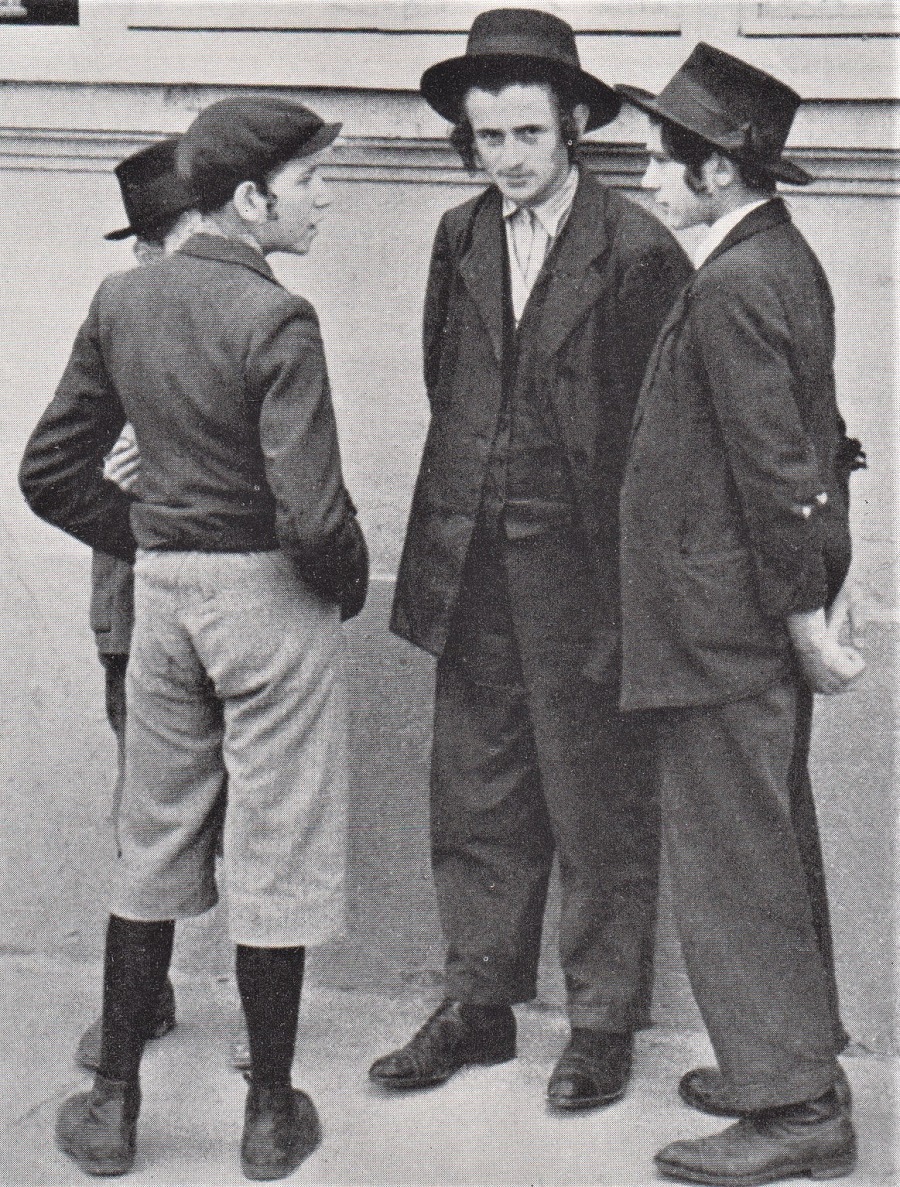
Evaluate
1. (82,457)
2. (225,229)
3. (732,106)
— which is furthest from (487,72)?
(82,457)

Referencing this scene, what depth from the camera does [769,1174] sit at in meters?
3.89

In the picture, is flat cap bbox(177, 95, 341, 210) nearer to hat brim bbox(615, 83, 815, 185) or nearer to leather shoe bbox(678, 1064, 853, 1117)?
hat brim bbox(615, 83, 815, 185)

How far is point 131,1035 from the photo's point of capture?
3902 mm

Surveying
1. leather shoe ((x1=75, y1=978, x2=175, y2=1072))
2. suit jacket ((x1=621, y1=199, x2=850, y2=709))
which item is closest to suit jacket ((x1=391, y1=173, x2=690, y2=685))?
suit jacket ((x1=621, y1=199, x2=850, y2=709))

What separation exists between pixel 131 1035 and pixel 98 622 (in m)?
0.95

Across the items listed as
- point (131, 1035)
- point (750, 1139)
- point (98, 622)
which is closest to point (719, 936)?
point (750, 1139)

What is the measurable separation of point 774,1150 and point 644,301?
1770 millimetres

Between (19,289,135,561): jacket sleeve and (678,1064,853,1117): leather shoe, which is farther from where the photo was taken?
(678,1064,853,1117): leather shoe

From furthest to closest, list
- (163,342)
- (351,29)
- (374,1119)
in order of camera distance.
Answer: (351,29) → (374,1119) → (163,342)

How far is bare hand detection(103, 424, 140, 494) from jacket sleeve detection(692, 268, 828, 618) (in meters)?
1.18

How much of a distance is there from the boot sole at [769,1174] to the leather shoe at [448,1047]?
0.66 meters

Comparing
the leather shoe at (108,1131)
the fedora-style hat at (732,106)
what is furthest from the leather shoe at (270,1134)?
the fedora-style hat at (732,106)

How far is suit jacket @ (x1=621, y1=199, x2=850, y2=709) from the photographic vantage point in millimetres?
3633

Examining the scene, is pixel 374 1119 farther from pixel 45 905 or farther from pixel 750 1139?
pixel 45 905
